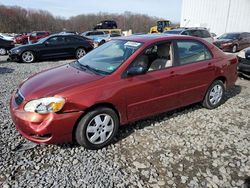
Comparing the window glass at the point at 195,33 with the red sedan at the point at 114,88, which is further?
the window glass at the point at 195,33

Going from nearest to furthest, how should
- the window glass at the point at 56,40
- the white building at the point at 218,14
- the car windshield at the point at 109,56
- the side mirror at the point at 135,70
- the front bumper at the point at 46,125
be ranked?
the front bumper at the point at 46,125 → the side mirror at the point at 135,70 → the car windshield at the point at 109,56 → the window glass at the point at 56,40 → the white building at the point at 218,14

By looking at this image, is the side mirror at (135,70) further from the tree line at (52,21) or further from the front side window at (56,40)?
the tree line at (52,21)

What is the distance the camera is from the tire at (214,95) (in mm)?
4883

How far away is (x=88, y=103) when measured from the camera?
10.6 ft

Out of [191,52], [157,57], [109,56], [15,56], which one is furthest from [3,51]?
[191,52]

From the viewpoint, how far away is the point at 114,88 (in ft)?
11.3

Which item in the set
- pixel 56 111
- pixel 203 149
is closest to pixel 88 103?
pixel 56 111

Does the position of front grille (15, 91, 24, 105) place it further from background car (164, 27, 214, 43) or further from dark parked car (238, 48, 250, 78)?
background car (164, 27, 214, 43)

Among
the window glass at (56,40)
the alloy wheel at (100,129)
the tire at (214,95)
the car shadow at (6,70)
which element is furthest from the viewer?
the window glass at (56,40)

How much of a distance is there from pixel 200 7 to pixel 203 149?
97.0 feet

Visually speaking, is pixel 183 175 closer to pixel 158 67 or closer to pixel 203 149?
pixel 203 149

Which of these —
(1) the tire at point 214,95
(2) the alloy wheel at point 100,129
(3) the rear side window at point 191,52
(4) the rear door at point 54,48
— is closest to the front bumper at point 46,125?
(2) the alloy wheel at point 100,129

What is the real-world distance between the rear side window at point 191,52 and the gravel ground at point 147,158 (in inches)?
42.9

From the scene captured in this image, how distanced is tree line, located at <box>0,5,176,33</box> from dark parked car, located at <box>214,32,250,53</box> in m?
44.1
